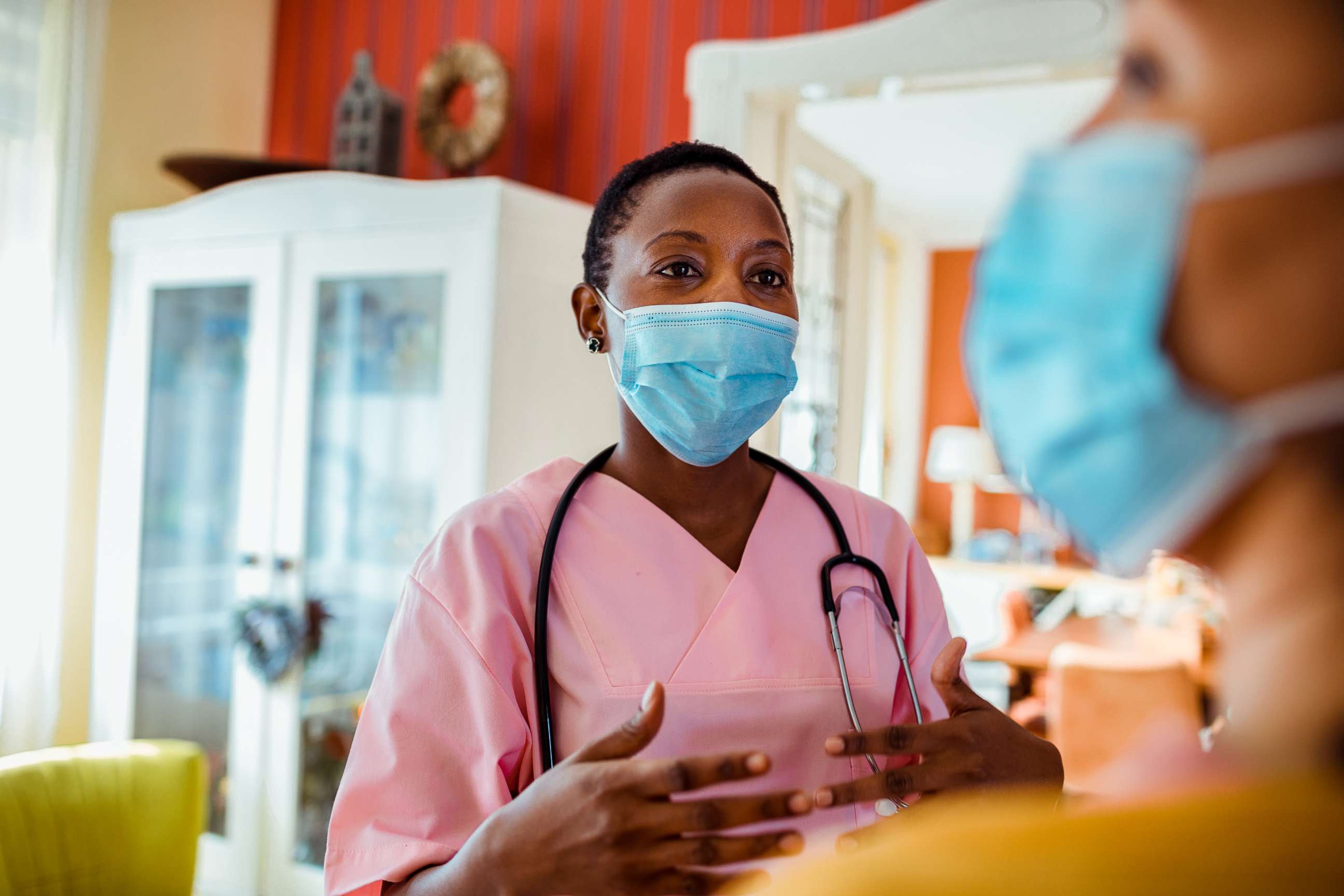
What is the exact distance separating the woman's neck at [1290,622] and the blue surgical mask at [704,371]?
27.9 inches

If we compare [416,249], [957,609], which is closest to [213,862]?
[416,249]

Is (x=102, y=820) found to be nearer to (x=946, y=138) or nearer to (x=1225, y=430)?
(x=1225, y=430)

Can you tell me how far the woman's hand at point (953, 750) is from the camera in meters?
0.73

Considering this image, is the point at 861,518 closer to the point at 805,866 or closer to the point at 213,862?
the point at 805,866

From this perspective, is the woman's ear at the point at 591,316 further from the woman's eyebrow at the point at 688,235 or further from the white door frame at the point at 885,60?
the white door frame at the point at 885,60

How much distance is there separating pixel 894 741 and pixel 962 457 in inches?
194

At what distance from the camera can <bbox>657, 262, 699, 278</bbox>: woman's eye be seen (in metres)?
1.02

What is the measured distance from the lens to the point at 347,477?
237 cm

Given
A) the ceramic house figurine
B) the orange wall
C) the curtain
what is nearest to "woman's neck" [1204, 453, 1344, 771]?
the ceramic house figurine

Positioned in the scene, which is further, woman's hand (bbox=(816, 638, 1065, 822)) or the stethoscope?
the stethoscope

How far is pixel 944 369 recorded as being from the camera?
246 inches

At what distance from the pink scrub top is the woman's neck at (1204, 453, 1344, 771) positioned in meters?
0.61

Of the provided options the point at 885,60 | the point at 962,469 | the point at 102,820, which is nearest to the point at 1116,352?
the point at 885,60

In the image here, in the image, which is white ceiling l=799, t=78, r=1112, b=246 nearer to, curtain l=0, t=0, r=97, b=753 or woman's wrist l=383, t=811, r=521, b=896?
curtain l=0, t=0, r=97, b=753
